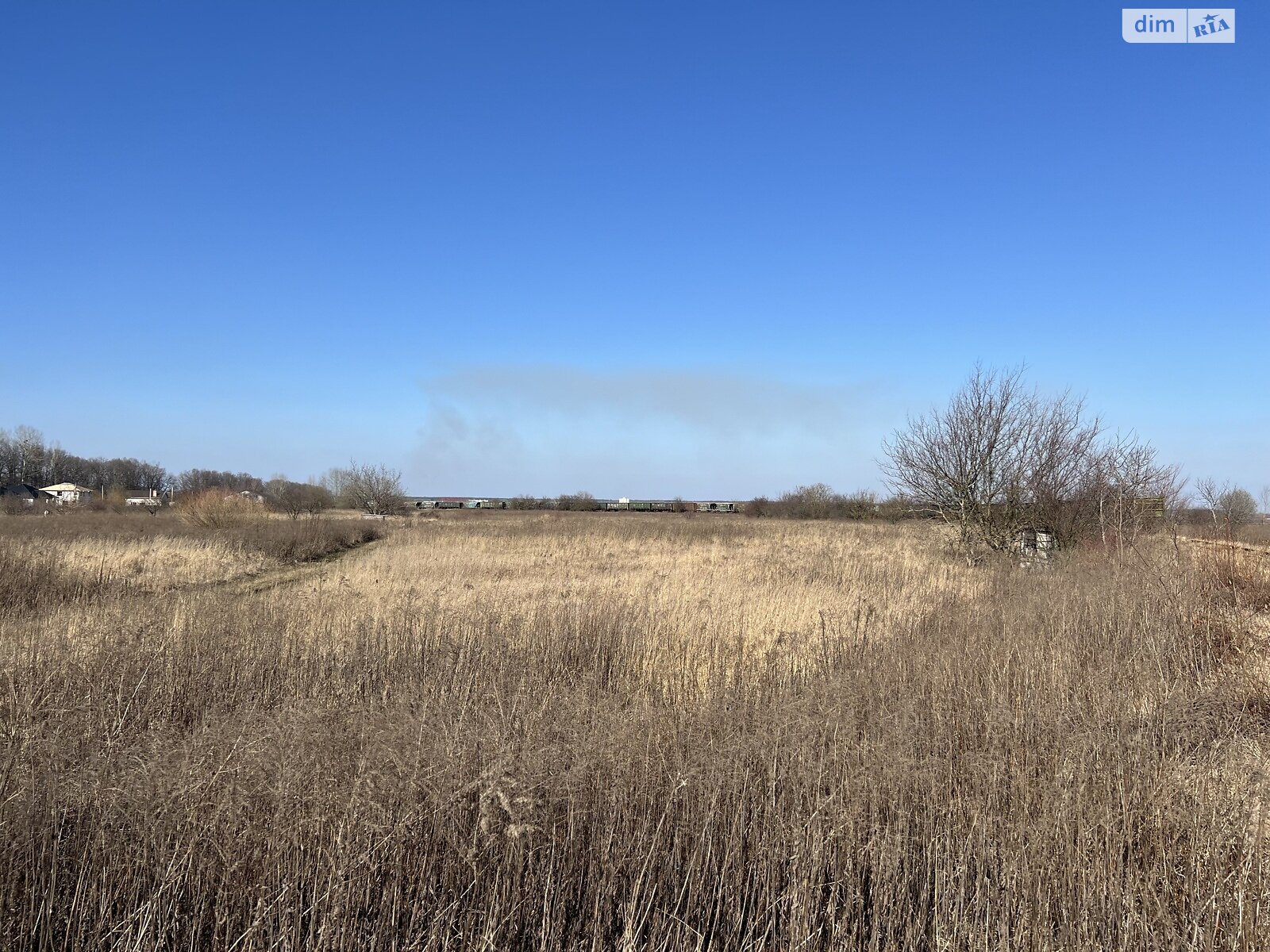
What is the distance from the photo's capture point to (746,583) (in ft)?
43.8

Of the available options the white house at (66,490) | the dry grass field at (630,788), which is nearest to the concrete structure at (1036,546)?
the dry grass field at (630,788)

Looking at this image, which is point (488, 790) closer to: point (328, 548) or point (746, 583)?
point (746, 583)

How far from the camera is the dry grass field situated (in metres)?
2.58

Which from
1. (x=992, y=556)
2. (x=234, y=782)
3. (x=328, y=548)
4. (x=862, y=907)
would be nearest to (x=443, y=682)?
(x=234, y=782)

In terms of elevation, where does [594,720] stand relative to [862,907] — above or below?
above

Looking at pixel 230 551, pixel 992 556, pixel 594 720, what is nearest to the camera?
pixel 594 720

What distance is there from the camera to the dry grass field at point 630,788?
2.58 metres

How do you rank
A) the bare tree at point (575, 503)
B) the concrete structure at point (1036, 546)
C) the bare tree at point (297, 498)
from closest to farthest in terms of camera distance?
the concrete structure at point (1036, 546) < the bare tree at point (297, 498) < the bare tree at point (575, 503)

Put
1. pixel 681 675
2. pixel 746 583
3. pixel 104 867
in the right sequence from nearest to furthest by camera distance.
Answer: pixel 104 867 → pixel 681 675 → pixel 746 583

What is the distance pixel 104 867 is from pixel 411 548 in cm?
2105

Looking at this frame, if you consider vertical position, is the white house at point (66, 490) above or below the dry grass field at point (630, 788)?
above

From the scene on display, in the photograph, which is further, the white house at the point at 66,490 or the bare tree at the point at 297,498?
the white house at the point at 66,490

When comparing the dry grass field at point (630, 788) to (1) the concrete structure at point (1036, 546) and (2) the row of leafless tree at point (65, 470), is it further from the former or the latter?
(2) the row of leafless tree at point (65, 470)

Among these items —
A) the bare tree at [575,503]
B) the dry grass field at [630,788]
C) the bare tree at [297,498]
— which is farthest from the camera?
the bare tree at [575,503]
